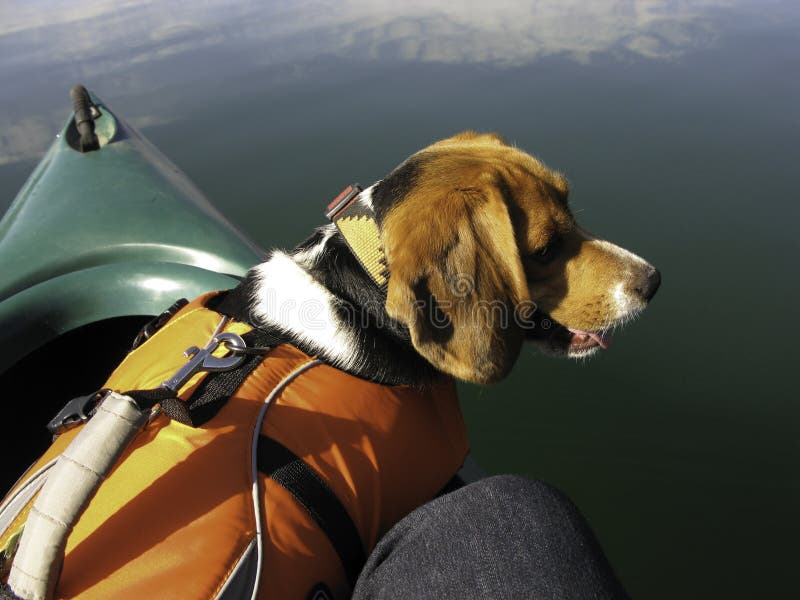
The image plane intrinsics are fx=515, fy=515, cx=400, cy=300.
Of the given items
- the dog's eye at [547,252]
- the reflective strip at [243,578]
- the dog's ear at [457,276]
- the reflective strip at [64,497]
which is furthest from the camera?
the dog's eye at [547,252]

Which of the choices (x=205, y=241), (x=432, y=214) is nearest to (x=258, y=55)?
(x=205, y=241)

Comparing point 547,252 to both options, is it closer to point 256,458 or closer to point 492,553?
point 492,553

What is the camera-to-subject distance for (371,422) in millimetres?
1620

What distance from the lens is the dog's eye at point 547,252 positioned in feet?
6.33

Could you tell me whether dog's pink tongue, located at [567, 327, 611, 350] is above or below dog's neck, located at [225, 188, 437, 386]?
below

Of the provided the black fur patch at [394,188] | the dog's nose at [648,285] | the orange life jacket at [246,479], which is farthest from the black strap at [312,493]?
the dog's nose at [648,285]

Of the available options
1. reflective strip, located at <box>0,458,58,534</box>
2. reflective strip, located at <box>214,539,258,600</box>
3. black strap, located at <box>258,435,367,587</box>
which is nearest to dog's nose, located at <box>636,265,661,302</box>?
black strap, located at <box>258,435,367,587</box>

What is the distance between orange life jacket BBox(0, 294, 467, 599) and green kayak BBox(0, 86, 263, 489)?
1.01 metres

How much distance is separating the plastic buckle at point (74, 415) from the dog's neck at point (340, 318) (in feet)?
1.77

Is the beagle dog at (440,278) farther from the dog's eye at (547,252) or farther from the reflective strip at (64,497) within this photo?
the reflective strip at (64,497)

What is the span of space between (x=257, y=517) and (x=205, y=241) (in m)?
2.28

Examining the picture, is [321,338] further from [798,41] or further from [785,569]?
[798,41]

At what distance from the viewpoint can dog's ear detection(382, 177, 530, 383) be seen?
159cm

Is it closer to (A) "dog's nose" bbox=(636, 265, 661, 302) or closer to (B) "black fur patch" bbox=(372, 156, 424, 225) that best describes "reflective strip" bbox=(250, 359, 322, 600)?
(B) "black fur patch" bbox=(372, 156, 424, 225)
